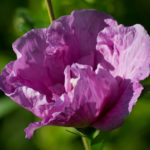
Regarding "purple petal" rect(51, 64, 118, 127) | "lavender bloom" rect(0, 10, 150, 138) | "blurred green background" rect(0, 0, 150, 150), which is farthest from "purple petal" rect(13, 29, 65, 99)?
"blurred green background" rect(0, 0, 150, 150)

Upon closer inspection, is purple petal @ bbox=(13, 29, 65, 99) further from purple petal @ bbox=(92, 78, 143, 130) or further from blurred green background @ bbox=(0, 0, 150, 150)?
blurred green background @ bbox=(0, 0, 150, 150)

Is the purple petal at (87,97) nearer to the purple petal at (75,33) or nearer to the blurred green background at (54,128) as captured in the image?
the purple petal at (75,33)

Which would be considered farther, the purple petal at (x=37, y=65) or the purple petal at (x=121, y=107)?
the purple petal at (x=37, y=65)

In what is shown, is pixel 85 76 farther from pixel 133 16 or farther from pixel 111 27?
pixel 133 16

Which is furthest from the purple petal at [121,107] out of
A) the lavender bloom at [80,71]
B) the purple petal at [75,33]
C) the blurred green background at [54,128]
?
the blurred green background at [54,128]

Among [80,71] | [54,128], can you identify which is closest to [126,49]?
[80,71]

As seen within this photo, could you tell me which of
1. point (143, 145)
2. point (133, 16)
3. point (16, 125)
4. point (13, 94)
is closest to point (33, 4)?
point (133, 16)
